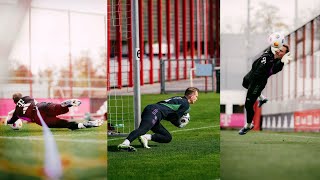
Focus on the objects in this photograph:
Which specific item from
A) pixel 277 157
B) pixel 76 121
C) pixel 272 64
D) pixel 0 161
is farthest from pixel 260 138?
pixel 0 161

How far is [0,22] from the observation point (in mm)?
6848

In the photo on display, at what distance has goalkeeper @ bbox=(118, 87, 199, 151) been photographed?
6.33 metres

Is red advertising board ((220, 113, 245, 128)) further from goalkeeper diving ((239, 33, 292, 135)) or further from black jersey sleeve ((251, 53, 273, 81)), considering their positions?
black jersey sleeve ((251, 53, 273, 81))

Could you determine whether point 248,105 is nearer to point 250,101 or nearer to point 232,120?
point 250,101

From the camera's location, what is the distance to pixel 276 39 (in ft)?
Answer: 20.9

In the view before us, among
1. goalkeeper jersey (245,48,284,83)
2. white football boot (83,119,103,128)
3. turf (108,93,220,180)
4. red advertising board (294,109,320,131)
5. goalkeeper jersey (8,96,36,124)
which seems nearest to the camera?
turf (108,93,220,180)

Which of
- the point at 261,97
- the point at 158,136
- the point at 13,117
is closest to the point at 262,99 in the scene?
the point at 261,97

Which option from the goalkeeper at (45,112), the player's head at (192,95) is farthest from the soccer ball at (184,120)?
the goalkeeper at (45,112)

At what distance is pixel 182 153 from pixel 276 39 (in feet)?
4.66

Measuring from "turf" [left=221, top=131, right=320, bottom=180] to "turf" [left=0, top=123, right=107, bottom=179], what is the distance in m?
1.29

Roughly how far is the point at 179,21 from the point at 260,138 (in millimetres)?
1393

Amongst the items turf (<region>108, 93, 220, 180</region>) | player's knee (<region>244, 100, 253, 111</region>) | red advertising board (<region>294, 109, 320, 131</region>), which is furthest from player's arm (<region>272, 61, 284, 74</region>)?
turf (<region>108, 93, 220, 180</region>)

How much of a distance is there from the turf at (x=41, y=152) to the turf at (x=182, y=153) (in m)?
0.42

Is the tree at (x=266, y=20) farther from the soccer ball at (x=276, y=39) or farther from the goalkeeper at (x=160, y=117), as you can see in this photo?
the goalkeeper at (x=160, y=117)
